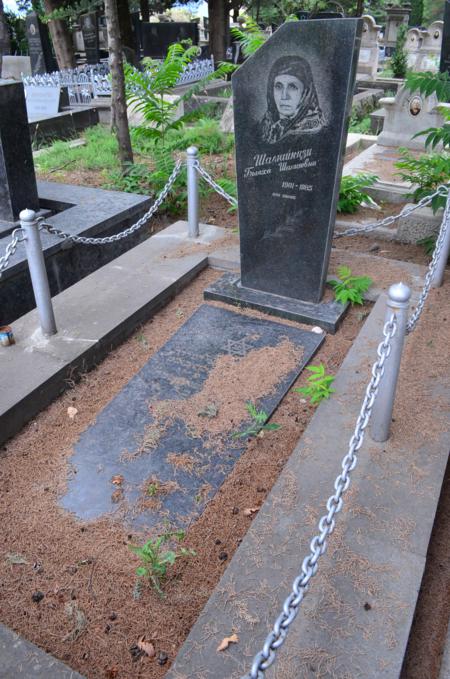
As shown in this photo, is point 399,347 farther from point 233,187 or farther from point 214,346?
point 233,187

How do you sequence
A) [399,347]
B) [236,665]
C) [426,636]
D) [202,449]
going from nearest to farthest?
1. [236,665]
2. [426,636]
3. [399,347]
4. [202,449]

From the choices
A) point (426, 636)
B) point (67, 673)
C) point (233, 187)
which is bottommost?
point (426, 636)

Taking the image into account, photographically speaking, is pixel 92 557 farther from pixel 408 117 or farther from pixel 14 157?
pixel 408 117

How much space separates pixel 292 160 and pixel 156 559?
311 cm

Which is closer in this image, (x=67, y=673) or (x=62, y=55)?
(x=67, y=673)

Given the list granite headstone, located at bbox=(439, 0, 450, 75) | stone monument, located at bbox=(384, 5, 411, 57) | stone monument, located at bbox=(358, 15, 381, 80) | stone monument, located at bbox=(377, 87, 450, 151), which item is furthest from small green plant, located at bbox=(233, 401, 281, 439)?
stone monument, located at bbox=(384, 5, 411, 57)

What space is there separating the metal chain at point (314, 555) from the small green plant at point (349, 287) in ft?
6.77

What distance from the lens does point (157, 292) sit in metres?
4.79

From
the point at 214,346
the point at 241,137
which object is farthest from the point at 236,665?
the point at 241,137

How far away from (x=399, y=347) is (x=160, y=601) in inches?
64.8

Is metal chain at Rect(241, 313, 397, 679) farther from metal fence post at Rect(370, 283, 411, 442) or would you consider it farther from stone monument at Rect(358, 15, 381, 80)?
stone monument at Rect(358, 15, 381, 80)

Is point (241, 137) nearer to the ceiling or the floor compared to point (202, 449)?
nearer to the ceiling

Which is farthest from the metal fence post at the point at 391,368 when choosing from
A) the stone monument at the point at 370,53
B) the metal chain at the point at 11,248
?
the stone monument at the point at 370,53

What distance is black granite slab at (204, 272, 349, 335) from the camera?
14.6 feet
